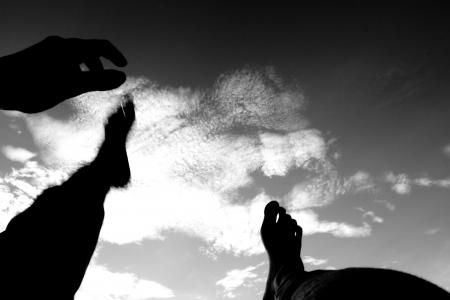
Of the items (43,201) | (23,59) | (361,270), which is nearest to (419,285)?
(361,270)

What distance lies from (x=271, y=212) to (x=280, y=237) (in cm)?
33

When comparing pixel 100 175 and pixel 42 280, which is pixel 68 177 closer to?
pixel 100 175

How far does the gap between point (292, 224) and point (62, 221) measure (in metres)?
3.01

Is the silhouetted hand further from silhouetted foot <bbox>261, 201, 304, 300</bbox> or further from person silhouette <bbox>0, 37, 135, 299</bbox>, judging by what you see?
silhouetted foot <bbox>261, 201, 304, 300</bbox>

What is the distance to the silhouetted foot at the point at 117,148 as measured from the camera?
2.64 ft

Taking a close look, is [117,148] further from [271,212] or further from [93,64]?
[271,212]

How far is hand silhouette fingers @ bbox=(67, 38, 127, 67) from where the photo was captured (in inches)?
23.5

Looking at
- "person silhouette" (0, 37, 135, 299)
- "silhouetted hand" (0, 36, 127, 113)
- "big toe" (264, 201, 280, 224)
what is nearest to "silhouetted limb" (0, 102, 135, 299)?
"person silhouette" (0, 37, 135, 299)

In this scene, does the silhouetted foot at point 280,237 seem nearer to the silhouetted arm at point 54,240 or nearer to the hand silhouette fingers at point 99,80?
the silhouetted arm at point 54,240

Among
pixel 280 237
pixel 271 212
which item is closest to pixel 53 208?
pixel 280 237

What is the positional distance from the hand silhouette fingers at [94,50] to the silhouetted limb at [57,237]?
0.92ft

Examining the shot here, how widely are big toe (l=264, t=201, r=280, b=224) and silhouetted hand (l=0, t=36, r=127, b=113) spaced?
2930 mm

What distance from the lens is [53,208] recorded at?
62 cm

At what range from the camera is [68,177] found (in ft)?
2.52
